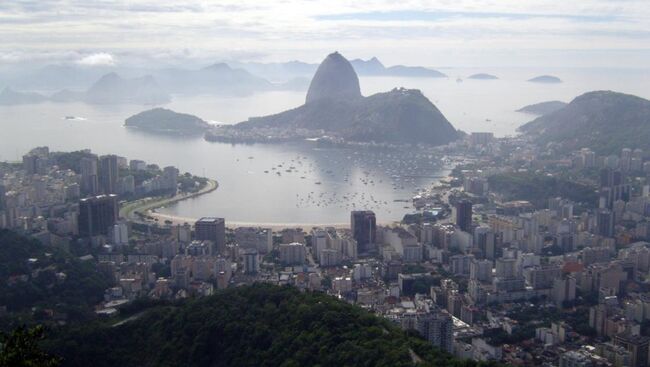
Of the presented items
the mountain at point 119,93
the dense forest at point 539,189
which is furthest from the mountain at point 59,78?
the dense forest at point 539,189

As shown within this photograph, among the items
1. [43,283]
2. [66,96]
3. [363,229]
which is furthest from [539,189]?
[66,96]

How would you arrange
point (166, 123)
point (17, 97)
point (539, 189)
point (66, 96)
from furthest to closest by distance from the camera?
point (66, 96) < point (17, 97) < point (166, 123) < point (539, 189)

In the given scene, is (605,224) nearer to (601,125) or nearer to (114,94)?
(601,125)

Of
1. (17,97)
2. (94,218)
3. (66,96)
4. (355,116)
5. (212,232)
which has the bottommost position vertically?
(212,232)

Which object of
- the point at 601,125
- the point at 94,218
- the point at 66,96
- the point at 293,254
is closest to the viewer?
the point at 293,254

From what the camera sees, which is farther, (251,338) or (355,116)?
(355,116)

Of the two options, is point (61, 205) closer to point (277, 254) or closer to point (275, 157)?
point (277, 254)

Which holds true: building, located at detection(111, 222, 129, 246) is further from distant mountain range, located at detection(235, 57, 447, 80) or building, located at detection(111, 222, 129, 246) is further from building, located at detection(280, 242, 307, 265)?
distant mountain range, located at detection(235, 57, 447, 80)
